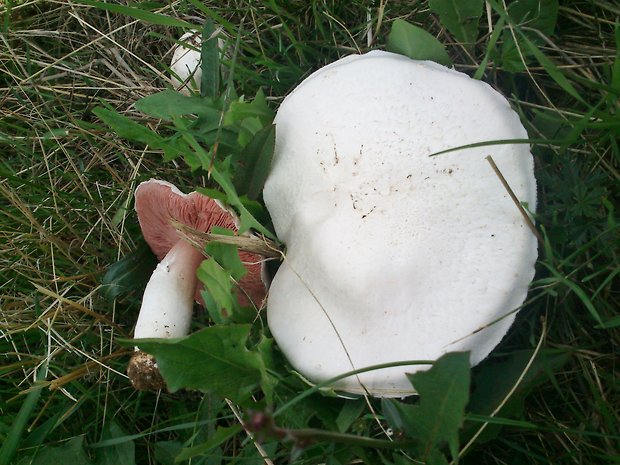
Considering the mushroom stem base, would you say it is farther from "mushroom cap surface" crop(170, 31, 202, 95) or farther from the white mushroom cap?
"mushroom cap surface" crop(170, 31, 202, 95)

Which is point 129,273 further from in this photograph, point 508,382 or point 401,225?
point 508,382

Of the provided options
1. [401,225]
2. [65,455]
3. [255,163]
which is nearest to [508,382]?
[401,225]

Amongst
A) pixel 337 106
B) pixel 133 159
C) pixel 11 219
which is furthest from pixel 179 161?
pixel 337 106

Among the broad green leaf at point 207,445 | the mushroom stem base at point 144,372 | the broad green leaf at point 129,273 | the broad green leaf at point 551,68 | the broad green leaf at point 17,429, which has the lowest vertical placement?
the broad green leaf at point 17,429

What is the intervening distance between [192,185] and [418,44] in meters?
0.94

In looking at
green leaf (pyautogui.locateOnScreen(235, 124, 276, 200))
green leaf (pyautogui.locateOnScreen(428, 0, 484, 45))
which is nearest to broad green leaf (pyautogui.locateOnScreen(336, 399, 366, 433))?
green leaf (pyautogui.locateOnScreen(235, 124, 276, 200))

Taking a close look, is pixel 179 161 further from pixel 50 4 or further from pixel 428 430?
pixel 428 430

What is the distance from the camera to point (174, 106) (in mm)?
1818

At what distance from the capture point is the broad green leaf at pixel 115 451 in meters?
2.00

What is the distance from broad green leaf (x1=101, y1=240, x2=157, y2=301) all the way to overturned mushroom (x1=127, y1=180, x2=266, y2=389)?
185 mm

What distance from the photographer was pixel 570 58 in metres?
1.98

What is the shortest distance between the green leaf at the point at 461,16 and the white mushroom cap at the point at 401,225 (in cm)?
32

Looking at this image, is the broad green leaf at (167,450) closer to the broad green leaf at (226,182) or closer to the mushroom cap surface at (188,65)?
the broad green leaf at (226,182)

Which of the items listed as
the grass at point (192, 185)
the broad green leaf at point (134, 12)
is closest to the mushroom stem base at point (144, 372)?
the grass at point (192, 185)
